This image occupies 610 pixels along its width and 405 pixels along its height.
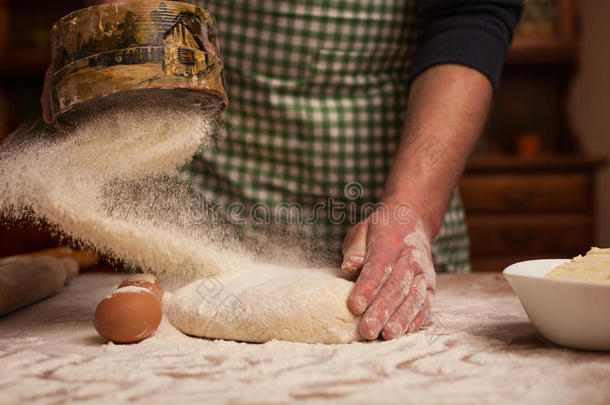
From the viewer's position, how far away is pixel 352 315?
0.83m

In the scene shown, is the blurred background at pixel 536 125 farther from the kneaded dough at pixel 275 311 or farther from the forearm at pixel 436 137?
the kneaded dough at pixel 275 311

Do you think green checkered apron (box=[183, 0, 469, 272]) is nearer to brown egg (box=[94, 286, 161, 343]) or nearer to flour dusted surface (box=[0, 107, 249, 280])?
flour dusted surface (box=[0, 107, 249, 280])

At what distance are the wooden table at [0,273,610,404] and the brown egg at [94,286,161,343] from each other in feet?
0.06

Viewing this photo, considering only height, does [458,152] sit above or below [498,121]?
below

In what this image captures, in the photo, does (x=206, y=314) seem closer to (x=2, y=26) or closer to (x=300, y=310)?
(x=300, y=310)

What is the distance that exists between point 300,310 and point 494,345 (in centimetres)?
28

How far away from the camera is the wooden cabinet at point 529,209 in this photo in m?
2.68

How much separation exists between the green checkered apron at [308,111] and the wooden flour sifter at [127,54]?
0.68 m

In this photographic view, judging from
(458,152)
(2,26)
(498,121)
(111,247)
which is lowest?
(111,247)

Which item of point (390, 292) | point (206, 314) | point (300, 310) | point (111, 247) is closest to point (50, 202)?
point (111, 247)

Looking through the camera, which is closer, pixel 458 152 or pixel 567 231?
pixel 458 152

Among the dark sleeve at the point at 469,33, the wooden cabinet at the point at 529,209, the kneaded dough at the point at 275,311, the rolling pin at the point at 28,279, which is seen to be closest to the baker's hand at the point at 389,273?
the kneaded dough at the point at 275,311

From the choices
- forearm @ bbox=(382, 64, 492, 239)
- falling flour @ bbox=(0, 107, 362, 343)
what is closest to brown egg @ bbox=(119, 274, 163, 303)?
falling flour @ bbox=(0, 107, 362, 343)

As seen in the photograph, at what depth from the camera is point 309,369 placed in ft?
2.26
